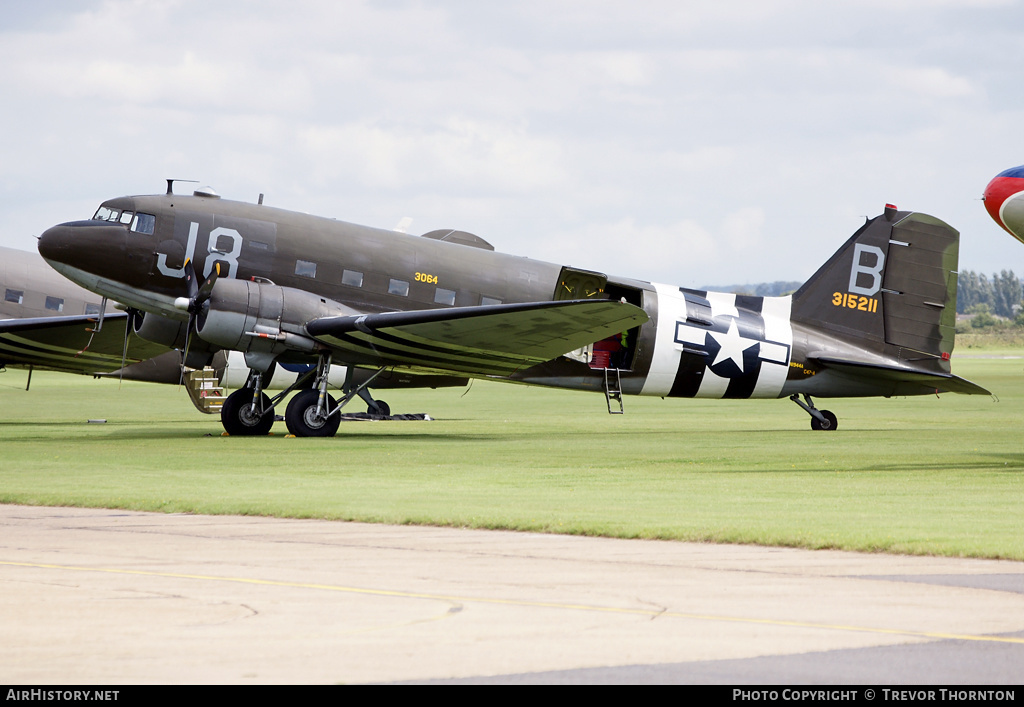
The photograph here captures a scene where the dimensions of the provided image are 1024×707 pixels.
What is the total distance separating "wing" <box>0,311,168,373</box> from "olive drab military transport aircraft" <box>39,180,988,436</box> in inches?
148

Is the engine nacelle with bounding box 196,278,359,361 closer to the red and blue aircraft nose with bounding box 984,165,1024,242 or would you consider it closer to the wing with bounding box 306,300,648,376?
the wing with bounding box 306,300,648,376

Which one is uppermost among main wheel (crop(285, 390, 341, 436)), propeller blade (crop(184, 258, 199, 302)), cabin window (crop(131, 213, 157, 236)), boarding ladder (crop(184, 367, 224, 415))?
cabin window (crop(131, 213, 157, 236))

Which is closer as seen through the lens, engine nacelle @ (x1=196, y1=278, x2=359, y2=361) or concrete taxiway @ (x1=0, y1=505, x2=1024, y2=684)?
concrete taxiway @ (x1=0, y1=505, x2=1024, y2=684)

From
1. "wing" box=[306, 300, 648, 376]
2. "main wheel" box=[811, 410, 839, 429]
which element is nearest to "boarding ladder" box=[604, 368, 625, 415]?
"wing" box=[306, 300, 648, 376]

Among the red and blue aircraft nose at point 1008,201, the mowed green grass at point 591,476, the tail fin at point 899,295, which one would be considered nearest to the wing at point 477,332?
the mowed green grass at point 591,476

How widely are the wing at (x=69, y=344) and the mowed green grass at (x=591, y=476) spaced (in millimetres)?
1769

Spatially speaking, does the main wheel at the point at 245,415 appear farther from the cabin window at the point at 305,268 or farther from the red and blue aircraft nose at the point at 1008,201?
the red and blue aircraft nose at the point at 1008,201

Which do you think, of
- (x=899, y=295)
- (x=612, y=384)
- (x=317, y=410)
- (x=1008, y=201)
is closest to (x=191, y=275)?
(x=317, y=410)

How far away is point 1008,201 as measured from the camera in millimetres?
18172

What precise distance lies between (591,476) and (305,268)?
11015mm

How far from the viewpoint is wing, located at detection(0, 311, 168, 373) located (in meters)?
31.4

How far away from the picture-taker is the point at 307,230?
26.6 m

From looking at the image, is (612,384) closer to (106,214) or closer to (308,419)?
(308,419)

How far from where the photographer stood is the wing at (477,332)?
24283 mm
